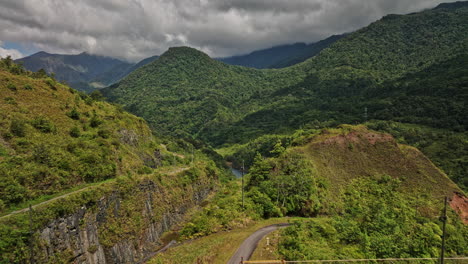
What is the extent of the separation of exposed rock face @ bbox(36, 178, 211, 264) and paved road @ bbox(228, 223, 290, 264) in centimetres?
1524

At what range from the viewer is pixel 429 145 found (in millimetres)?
103625

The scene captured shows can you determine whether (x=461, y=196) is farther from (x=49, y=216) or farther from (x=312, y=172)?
(x=49, y=216)

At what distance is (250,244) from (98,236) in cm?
1819

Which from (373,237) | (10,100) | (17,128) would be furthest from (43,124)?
(373,237)

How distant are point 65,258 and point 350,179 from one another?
152ft

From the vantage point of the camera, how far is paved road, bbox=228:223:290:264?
26391 millimetres

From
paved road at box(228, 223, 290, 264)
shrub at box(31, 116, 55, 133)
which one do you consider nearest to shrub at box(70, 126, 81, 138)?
shrub at box(31, 116, 55, 133)

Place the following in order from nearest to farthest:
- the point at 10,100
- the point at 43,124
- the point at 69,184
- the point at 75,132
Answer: the point at 69,184
the point at 43,124
the point at 10,100
the point at 75,132

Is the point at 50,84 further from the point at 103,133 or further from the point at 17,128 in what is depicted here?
the point at 17,128

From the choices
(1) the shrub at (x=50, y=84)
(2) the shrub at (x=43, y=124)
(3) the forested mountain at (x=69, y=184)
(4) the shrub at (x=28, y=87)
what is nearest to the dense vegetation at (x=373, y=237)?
(3) the forested mountain at (x=69, y=184)

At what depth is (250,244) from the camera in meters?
29.5

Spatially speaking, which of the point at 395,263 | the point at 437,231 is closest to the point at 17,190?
the point at 395,263

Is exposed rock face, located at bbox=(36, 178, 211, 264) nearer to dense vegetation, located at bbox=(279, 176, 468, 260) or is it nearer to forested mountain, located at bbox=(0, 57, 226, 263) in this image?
forested mountain, located at bbox=(0, 57, 226, 263)

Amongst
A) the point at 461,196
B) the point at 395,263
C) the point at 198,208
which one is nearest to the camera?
the point at 395,263
